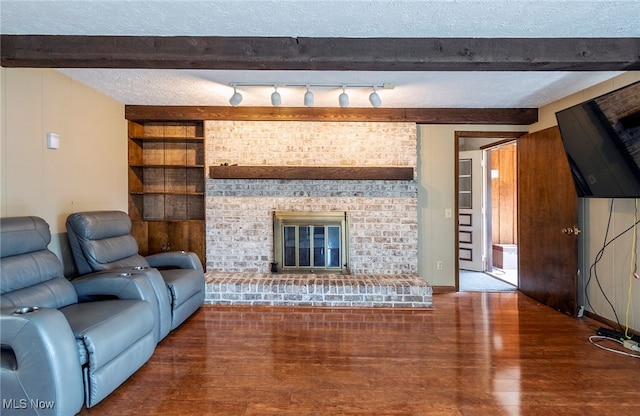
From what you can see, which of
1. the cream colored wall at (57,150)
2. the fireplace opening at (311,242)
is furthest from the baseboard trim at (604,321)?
the cream colored wall at (57,150)

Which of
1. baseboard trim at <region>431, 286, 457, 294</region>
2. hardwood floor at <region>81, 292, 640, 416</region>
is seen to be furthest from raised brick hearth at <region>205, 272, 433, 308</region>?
baseboard trim at <region>431, 286, 457, 294</region>

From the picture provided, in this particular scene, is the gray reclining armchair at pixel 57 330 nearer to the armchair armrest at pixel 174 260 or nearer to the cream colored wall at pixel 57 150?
the cream colored wall at pixel 57 150

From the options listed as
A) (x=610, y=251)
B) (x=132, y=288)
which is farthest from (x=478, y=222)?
(x=132, y=288)

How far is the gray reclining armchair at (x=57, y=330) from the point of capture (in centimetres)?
161

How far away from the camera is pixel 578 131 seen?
2.80 meters

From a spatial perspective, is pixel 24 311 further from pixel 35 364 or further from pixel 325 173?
pixel 325 173

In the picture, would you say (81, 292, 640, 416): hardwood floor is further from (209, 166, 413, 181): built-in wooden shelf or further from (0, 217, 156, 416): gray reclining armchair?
(209, 166, 413, 181): built-in wooden shelf

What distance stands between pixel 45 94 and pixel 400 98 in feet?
10.8

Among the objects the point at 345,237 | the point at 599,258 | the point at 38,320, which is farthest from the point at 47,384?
the point at 599,258

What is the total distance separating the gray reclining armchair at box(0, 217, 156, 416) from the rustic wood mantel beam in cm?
120

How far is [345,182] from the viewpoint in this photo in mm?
4086

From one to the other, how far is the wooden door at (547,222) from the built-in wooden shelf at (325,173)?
145 cm

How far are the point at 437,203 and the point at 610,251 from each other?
1720mm

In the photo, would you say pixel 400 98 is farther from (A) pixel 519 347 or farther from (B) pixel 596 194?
(A) pixel 519 347
